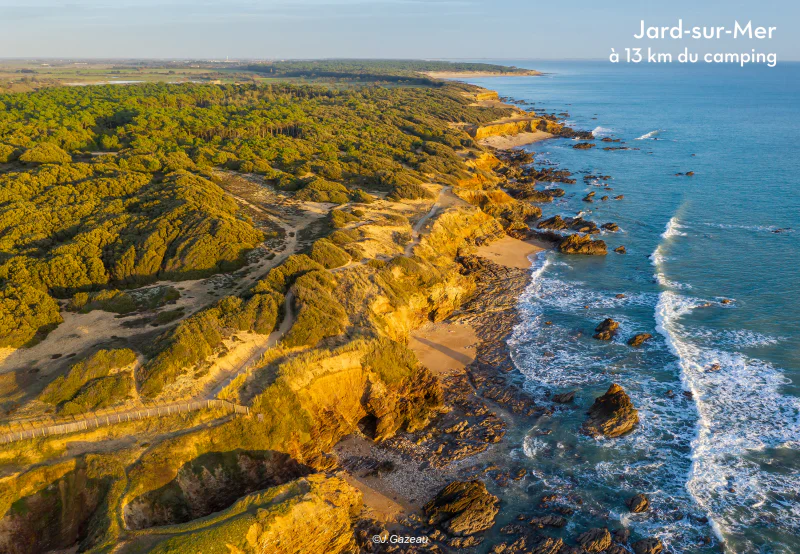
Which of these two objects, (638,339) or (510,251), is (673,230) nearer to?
(510,251)

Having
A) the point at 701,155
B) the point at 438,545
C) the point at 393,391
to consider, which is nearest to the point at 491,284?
the point at 393,391

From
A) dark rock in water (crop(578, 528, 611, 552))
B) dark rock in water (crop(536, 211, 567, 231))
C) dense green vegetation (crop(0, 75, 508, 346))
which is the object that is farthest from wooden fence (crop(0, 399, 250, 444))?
dark rock in water (crop(536, 211, 567, 231))

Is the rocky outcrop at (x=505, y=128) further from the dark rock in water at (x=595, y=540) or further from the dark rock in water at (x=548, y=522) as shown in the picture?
the dark rock in water at (x=595, y=540)

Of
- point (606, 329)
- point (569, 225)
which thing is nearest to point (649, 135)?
point (569, 225)

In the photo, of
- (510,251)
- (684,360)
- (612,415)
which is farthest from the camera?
(510,251)

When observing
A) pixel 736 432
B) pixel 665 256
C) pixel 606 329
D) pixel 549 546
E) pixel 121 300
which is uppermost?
pixel 121 300

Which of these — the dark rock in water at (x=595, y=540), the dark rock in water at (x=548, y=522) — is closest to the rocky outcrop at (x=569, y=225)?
the dark rock in water at (x=548, y=522)
